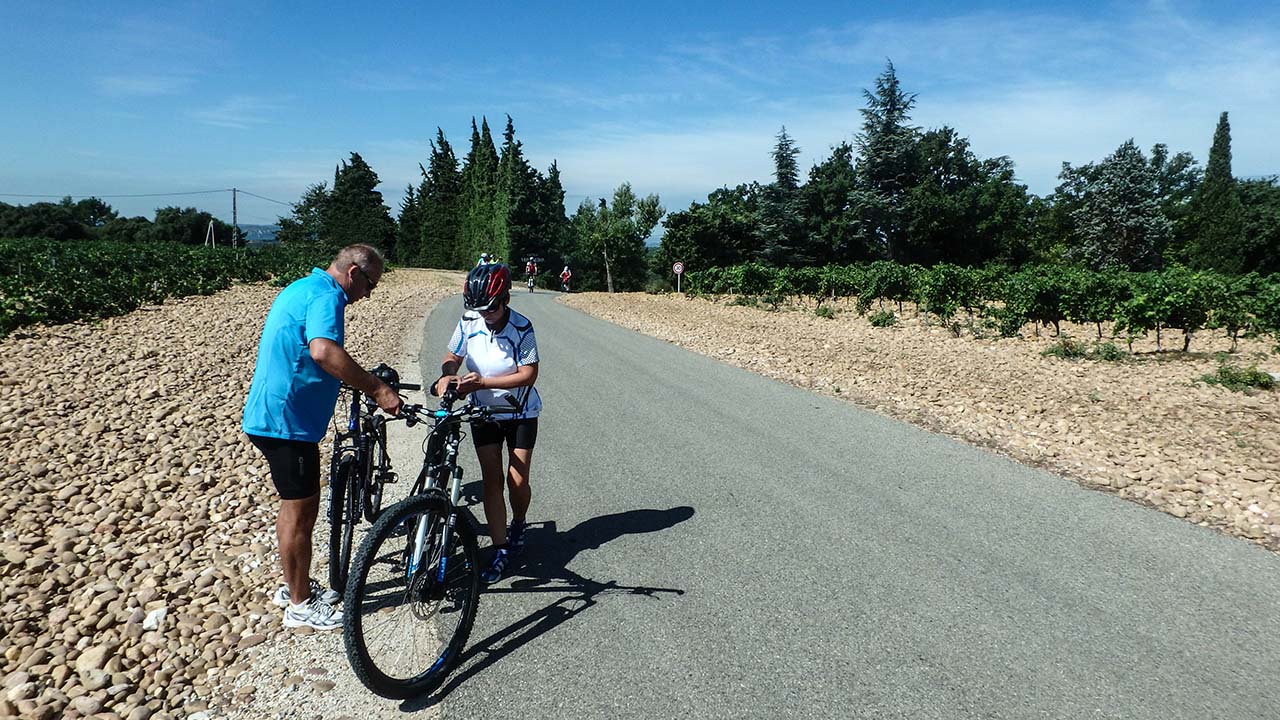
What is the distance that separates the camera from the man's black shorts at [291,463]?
337 centimetres

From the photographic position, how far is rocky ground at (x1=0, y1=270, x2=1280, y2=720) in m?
3.31

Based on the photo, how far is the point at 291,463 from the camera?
3.40 meters

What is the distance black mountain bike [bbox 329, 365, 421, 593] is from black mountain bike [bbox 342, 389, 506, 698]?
304 mm

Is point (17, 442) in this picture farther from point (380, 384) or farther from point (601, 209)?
point (601, 209)

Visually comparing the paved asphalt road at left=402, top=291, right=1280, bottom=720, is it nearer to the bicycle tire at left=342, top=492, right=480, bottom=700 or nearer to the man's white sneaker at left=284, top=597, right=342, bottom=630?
the bicycle tire at left=342, top=492, right=480, bottom=700

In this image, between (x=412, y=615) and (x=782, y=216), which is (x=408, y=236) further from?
(x=412, y=615)

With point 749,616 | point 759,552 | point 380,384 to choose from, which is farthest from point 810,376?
point 380,384

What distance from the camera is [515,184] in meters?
54.1

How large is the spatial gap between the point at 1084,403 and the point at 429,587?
853cm

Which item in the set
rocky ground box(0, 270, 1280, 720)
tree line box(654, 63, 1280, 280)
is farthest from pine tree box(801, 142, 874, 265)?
rocky ground box(0, 270, 1280, 720)

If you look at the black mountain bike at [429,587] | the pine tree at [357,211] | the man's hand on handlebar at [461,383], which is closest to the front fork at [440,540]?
the black mountain bike at [429,587]

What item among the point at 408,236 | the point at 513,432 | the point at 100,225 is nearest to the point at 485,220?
the point at 408,236

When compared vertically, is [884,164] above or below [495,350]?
above

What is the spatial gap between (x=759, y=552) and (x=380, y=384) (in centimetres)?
271
